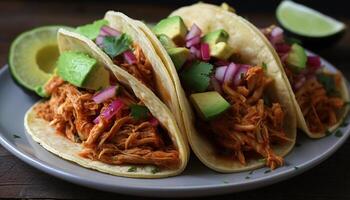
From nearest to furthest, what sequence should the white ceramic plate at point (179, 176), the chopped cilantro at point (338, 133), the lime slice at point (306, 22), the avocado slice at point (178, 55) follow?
the white ceramic plate at point (179, 176), the avocado slice at point (178, 55), the chopped cilantro at point (338, 133), the lime slice at point (306, 22)

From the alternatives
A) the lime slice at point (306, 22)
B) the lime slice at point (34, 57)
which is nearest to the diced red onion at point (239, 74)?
the lime slice at point (34, 57)

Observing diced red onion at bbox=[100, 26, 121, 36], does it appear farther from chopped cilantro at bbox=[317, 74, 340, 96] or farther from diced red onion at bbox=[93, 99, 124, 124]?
chopped cilantro at bbox=[317, 74, 340, 96]

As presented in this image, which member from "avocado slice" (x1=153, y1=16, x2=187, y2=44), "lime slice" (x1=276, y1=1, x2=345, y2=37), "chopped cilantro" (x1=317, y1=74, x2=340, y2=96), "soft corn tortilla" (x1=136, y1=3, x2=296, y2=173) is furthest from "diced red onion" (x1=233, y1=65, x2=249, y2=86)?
"lime slice" (x1=276, y1=1, x2=345, y2=37)

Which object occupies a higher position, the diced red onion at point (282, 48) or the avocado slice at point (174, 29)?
the avocado slice at point (174, 29)

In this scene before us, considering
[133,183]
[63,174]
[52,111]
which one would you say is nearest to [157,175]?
[133,183]

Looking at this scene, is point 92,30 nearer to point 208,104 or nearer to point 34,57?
point 34,57

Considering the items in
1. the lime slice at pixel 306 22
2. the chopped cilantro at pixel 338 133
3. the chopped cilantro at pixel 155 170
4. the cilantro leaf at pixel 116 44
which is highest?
the cilantro leaf at pixel 116 44

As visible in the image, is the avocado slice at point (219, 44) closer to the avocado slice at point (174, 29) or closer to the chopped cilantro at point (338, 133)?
the avocado slice at point (174, 29)

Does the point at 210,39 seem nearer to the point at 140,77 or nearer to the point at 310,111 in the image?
the point at 140,77
